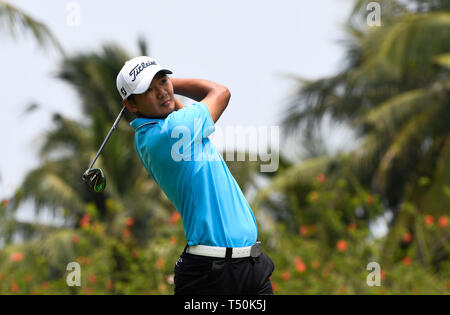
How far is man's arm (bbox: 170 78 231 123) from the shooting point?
3.13m

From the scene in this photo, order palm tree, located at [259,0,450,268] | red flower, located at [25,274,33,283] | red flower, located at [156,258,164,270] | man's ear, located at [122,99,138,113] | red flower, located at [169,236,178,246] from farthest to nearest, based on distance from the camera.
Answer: palm tree, located at [259,0,450,268], red flower, located at [25,274,33,283], red flower, located at [169,236,178,246], red flower, located at [156,258,164,270], man's ear, located at [122,99,138,113]

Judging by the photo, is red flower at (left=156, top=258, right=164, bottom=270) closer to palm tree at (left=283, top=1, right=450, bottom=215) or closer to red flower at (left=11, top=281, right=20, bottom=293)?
red flower at (left=11, top=281, right=20, bottom=293)

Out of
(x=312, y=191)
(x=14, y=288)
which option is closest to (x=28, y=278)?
(x=14, y=288)

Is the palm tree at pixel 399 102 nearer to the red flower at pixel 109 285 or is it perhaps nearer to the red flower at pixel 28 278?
the red flower at pixel 109 285

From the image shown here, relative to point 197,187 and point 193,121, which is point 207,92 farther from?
point 197,187

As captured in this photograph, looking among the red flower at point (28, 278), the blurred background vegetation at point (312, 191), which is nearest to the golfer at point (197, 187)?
the blurred background vegetation at point (312, 191)

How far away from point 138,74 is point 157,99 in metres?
0.14

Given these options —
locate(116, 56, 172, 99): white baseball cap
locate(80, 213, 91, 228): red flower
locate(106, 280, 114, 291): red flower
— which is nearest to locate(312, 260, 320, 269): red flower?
locate(106, 280, 114, 291): red flower

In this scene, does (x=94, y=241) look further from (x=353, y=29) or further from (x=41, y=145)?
(x=353, y=29)

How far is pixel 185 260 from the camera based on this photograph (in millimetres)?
3041

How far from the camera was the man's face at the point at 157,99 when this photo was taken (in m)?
3.05

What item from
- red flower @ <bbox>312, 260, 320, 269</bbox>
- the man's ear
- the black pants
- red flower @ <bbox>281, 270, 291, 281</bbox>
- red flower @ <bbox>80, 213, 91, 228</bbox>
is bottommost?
red flower @ <bbox>281, 270, 291, 281</bbox>

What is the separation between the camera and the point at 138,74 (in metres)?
3.00
